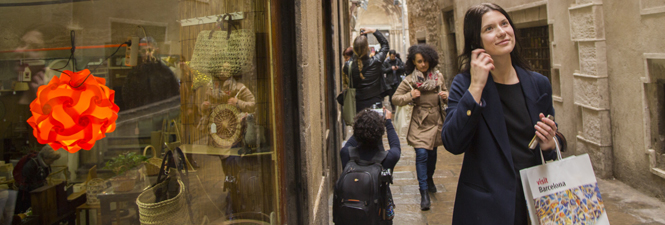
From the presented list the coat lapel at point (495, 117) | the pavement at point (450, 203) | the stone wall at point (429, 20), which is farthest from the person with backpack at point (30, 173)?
the stone wall at point (429, 20)

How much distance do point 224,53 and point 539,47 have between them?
704 centimetres

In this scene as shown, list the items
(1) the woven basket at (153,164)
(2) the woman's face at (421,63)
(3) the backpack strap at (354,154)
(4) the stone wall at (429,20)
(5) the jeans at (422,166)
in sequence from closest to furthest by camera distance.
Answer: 1. (1) the woven basket at (153,164)
2. (3) the backpack strap at (354,154)
3. (5) the jeans at (422,166)
4. (2) the woman's face at (421,63)
5. (4) the stone wall at (429,20)

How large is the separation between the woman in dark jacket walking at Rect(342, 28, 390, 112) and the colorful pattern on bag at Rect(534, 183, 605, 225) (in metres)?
4.53

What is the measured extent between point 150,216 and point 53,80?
1.98 feet

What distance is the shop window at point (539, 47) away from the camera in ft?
26.0

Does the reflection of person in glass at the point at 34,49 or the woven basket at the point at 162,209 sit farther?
the woven basket at the point at 162,209

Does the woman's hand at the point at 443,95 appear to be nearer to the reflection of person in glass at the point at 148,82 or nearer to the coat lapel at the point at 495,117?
the coat lapel at the point at 495,117

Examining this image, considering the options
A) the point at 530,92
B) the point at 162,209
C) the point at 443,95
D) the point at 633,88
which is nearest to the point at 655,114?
the point at 633,88

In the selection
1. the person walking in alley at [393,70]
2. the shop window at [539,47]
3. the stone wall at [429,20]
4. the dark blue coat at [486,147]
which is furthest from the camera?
the stone wall at [429,20]

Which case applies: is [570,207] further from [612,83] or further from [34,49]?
[612,83]

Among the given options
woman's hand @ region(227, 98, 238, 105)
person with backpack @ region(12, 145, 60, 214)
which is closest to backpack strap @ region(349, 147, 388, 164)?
woman's hand @ region(227, 98, 238, 105)

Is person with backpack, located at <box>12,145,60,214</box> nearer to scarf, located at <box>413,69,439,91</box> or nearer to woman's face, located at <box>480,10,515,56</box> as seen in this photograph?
woman's face, located at <box>480,10,515,56</box>

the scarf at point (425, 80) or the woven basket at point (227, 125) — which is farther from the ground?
the scarf at point (425, 80)

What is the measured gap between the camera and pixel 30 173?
1.08 meters
